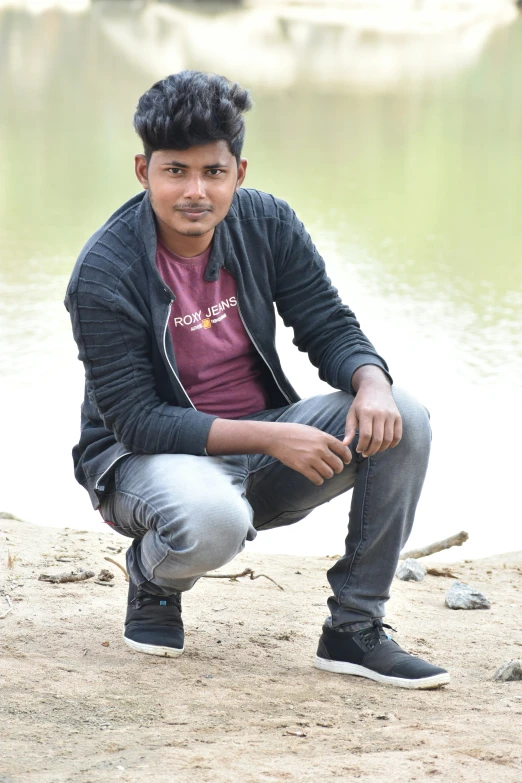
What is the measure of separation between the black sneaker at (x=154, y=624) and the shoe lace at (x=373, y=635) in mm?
373

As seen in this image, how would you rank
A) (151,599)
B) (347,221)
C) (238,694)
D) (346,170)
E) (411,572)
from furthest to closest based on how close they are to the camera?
(346,170)
(347,221)
(411,572)
(151,599)
(238,694)

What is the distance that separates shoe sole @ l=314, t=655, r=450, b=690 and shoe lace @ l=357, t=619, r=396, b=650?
0.05 metres

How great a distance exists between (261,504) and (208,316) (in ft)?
1.38

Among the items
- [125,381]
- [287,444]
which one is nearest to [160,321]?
[125,381]

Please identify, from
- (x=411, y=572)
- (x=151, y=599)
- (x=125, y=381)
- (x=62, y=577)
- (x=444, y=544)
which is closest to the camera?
(x=125, y=381)

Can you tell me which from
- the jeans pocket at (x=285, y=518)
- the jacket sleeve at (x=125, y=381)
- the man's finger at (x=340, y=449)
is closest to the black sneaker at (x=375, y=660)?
the jeans pocket at (x=285, y=518)

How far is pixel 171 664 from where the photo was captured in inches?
86.6

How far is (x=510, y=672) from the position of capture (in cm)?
220

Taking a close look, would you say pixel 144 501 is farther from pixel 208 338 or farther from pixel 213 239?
pixel 213 239

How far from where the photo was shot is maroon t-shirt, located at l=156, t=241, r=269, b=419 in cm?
225

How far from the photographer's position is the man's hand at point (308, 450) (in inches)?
82.5

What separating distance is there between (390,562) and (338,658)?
221 millimetres

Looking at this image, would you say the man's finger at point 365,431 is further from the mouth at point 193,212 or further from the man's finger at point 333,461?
the mouth at point 193,212

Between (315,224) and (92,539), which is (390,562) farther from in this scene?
(315,224)
